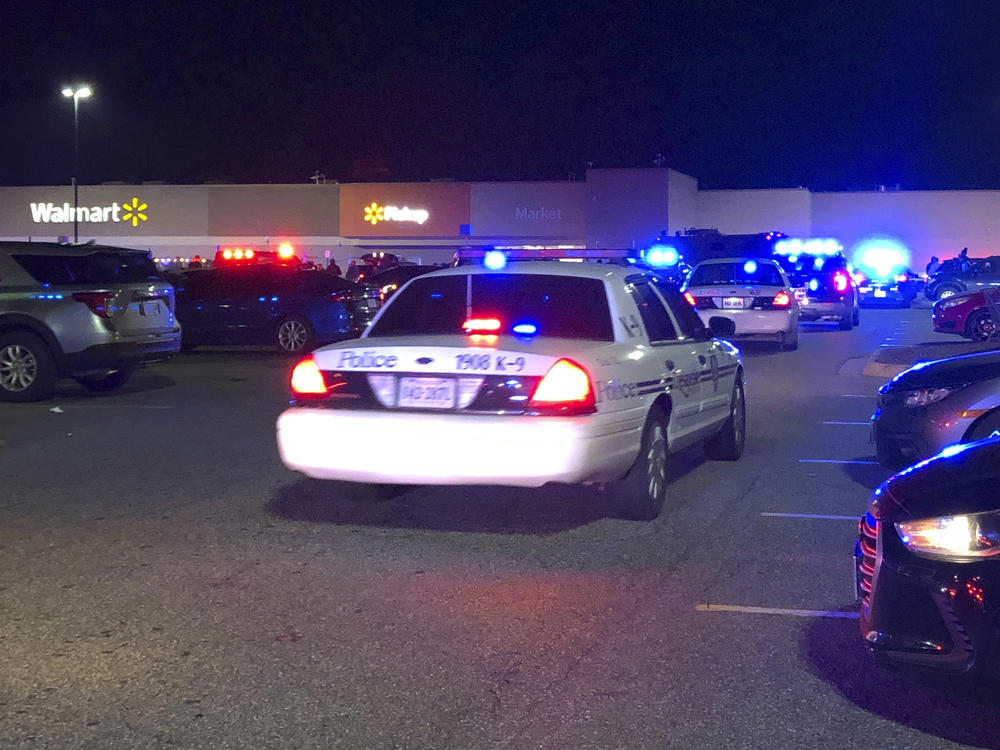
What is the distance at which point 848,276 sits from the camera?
30.3m

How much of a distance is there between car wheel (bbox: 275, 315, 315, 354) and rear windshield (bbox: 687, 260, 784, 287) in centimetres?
679

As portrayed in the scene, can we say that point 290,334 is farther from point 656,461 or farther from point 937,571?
point 937,571

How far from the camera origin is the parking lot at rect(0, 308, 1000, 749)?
178 inches

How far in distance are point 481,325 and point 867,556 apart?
12.6ft

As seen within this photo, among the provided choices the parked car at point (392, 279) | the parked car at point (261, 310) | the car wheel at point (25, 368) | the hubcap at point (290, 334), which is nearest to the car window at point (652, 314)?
the car wheel at point (25, 368)

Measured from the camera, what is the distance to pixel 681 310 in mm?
9477

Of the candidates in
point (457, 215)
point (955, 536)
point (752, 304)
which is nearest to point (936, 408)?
point (955, 536)

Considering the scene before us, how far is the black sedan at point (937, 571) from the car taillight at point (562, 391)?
2709 mm

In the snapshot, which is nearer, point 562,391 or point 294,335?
point 562,391

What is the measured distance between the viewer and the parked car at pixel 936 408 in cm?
841

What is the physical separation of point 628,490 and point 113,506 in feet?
11.2

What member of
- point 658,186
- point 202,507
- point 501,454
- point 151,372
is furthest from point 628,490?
point 658,186

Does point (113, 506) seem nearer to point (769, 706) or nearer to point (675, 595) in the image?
point (675, 595)

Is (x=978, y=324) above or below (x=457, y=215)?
below
